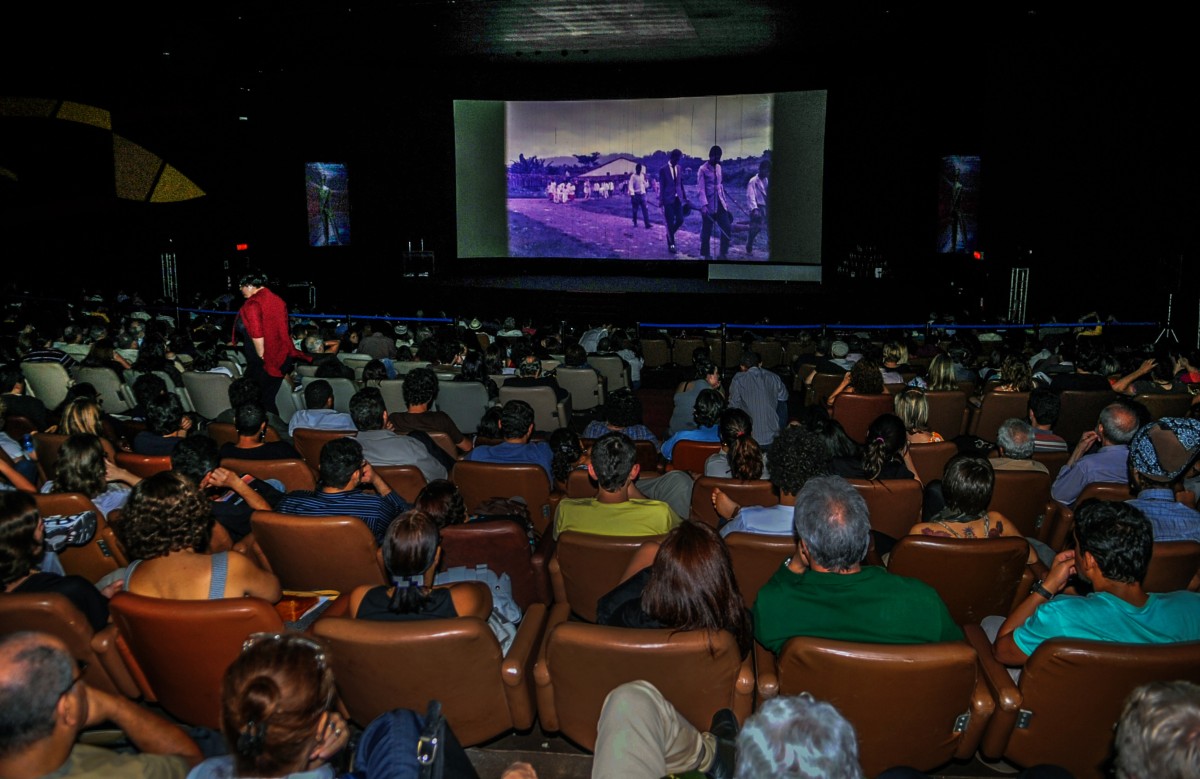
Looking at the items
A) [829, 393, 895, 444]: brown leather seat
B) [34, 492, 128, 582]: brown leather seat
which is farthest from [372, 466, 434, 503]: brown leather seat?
[829, 393, 895, 444]: brown leather seat

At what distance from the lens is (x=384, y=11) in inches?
518

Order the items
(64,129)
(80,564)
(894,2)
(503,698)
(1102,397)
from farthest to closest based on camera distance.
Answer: (64,129)
(894,2)
(1102,397)
(80,564)
(503,698)

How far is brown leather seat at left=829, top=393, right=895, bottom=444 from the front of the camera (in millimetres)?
6566

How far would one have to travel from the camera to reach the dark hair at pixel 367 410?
5.11 meters

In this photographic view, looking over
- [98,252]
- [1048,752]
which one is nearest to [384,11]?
[98,252]

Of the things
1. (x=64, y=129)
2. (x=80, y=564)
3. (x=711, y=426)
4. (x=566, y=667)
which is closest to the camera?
(x=566, y=667)

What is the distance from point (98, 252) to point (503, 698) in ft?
64.0

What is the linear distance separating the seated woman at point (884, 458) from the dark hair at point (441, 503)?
6.45ft

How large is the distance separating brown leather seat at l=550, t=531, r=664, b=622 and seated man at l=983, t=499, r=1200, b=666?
125 centimetres

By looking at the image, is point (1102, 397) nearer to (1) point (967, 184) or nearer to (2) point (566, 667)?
(2) point (566, 667)

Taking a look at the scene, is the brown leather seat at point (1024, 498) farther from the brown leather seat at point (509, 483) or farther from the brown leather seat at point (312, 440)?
the brown leather seat at point (312, 440)

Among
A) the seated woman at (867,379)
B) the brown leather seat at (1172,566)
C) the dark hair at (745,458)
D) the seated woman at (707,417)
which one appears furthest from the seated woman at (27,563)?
the seated woman at (867,379)

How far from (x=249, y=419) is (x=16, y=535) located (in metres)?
2.05

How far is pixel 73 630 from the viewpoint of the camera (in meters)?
2.71
